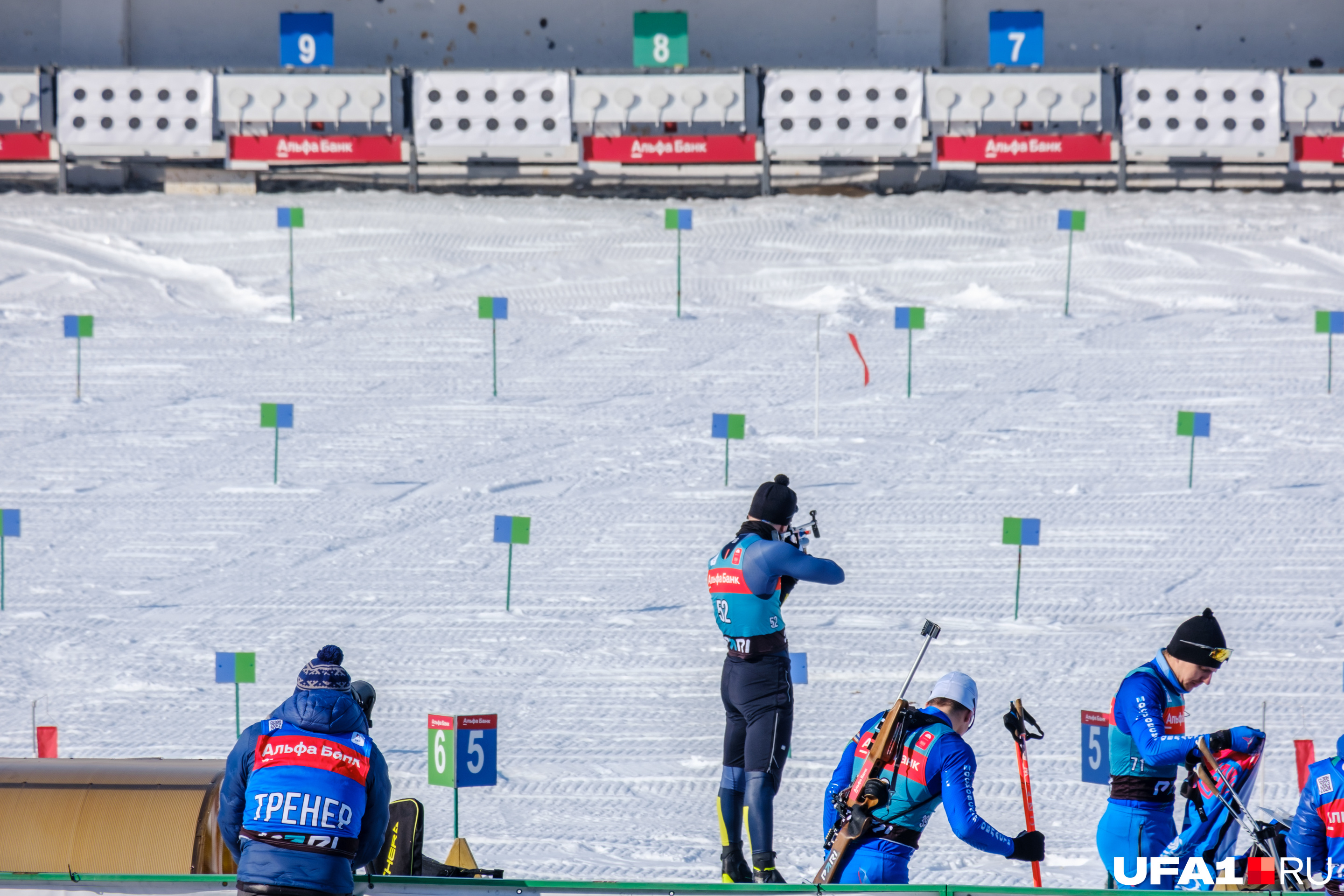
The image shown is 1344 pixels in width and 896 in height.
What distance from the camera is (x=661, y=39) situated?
19266 mm

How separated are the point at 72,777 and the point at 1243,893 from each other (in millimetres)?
3155

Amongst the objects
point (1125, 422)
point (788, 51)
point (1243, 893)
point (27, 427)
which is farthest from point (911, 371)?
point (788, 51)

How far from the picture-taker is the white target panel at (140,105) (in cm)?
1576

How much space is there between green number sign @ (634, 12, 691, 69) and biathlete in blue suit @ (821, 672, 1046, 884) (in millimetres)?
16499

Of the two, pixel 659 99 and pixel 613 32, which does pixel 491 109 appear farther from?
pixel 613 32

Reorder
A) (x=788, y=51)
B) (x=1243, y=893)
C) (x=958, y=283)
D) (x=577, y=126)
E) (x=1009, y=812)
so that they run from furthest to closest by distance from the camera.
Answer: (x=788, y=51)
(x=577, y=126)
(x=958, y=283)
(x=1009, y=812)
(x=1243, y=893)

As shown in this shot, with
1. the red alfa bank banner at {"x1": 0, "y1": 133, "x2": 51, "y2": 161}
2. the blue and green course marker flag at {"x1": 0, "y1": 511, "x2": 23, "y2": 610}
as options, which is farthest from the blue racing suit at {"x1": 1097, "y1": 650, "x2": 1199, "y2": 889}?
the red alfa bank banner at {"x1": 0, "y1": 133, "x2": 51, "y2": 161}

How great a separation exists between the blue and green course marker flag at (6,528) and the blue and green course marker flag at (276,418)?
158 cm

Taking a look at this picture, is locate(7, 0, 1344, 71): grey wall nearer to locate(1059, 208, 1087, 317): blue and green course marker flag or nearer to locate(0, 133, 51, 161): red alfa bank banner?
locate(0, 133, 51, 161): red alfa bank banner

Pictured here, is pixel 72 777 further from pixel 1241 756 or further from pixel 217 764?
pixel 1241 756

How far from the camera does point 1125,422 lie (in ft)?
31.7

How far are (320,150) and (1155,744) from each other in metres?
13.5

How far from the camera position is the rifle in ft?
11.9

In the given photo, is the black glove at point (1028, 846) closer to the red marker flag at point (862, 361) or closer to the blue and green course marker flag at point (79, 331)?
the red marker flag at point (862, 361)
